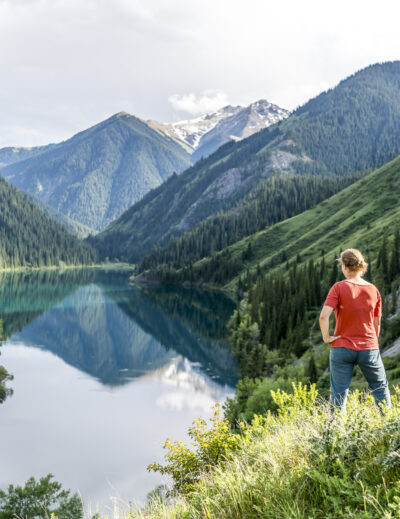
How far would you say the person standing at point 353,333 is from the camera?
1072 cm

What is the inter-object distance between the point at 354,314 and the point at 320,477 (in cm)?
459

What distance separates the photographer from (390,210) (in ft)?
534

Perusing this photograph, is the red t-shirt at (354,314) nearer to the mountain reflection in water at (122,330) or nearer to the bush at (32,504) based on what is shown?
the bush at (32,504)

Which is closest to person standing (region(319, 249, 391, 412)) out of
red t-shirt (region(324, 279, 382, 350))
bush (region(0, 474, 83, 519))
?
red t-shirt (region(324, 279, 382, 350))

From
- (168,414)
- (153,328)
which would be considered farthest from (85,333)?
(168,414)

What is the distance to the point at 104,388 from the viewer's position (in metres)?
74.4

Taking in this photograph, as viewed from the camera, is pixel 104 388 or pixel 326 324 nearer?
pixel 326 324

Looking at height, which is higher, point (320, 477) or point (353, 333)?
point (353, 333)

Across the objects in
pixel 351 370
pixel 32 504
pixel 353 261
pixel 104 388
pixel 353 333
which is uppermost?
pixel 353 261

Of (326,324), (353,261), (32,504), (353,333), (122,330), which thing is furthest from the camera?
(122,330)

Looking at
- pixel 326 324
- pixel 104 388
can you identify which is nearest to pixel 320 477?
pixel 326 324

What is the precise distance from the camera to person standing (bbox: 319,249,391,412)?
10.7 meters

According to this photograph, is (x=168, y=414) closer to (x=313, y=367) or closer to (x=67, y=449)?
(x=67, y=449)

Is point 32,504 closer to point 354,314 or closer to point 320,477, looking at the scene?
point 354,314
